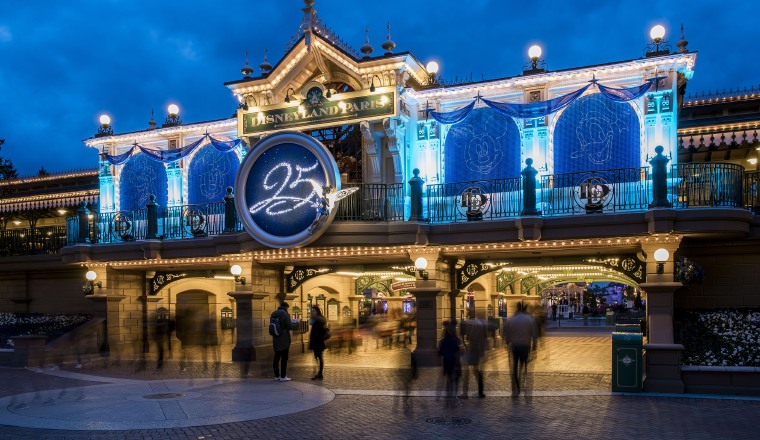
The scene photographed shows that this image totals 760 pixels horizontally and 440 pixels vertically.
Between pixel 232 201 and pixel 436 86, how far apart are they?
736 cm

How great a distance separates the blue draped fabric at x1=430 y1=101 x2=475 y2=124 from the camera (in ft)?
66.3

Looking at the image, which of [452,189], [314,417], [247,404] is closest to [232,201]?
[452,189]

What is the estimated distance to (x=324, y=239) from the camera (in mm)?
19031

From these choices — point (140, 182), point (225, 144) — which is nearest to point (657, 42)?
point (225, 144)

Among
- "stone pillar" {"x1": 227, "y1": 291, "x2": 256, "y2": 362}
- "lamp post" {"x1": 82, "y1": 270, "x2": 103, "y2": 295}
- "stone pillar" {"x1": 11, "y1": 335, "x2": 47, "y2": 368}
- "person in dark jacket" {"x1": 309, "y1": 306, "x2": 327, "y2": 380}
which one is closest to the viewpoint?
"person in dark jacket" {"x1": 309, "y1": 306, "x2": 327, "y2": 380}

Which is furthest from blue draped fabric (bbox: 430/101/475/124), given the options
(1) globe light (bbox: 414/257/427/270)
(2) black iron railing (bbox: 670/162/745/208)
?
(2) black iron railing (bbox: 670/162/745/208)

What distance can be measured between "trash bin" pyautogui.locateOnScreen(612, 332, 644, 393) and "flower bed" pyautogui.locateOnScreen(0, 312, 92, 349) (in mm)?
18159

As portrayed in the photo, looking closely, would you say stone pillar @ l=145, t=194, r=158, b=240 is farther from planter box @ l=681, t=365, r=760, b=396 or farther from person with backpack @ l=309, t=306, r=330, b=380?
planter box @ l=681, t=365, r=760, b=396

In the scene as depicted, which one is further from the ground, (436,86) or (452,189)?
(436,86)

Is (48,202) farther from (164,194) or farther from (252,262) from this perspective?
(252,262)

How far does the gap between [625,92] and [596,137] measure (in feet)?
4.81

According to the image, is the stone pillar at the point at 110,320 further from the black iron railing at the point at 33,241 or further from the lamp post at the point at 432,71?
the lamp post at the point at 432,71

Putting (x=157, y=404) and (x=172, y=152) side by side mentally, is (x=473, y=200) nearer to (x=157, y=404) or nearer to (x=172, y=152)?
(x=157, y=404)

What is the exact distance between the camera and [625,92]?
1850 cm
